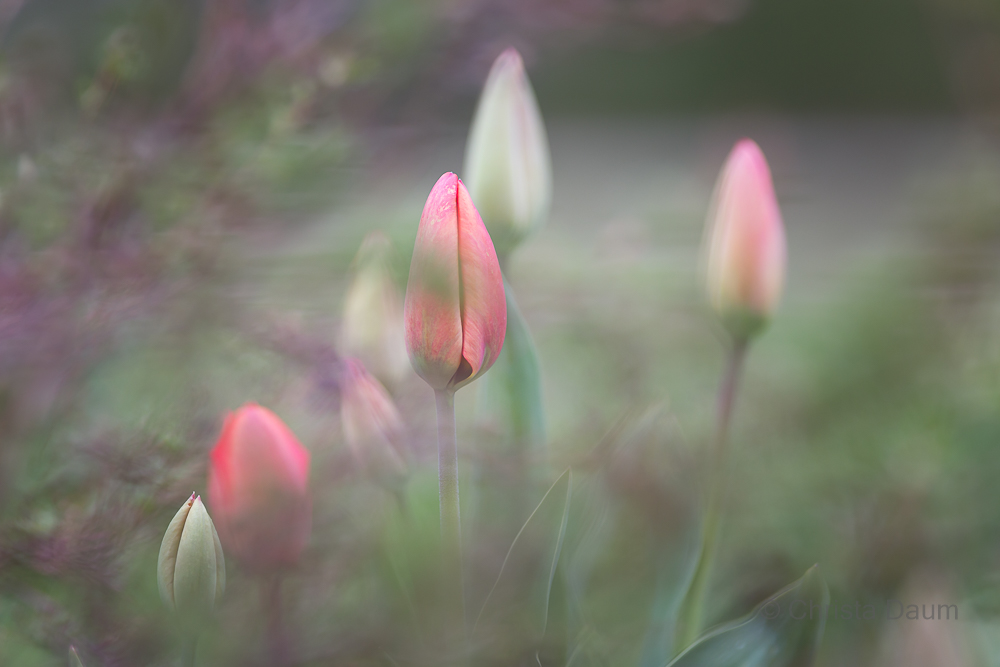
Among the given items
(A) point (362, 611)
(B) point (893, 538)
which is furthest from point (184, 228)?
(B) point (893, 538)

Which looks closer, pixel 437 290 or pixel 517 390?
pixel 437 290

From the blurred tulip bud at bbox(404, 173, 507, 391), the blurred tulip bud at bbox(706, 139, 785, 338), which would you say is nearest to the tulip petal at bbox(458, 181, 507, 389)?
the blurred tulip bud at bbox(404, 173, 507, 391)

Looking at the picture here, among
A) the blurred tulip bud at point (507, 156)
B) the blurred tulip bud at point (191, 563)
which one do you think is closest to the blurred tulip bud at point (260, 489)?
the blurred tulip bud at point (191, 563)

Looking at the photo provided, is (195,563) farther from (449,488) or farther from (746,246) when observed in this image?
(746,246)

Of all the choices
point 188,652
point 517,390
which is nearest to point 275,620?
point 188,652

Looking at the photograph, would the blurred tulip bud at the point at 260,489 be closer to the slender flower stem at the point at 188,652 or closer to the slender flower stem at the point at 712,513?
the slender flower stem at the point at 188,652

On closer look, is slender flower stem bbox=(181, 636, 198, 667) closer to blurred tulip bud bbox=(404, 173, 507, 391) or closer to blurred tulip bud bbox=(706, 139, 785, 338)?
blurred tulip bud bbox=(404, 173, 507, 391)
